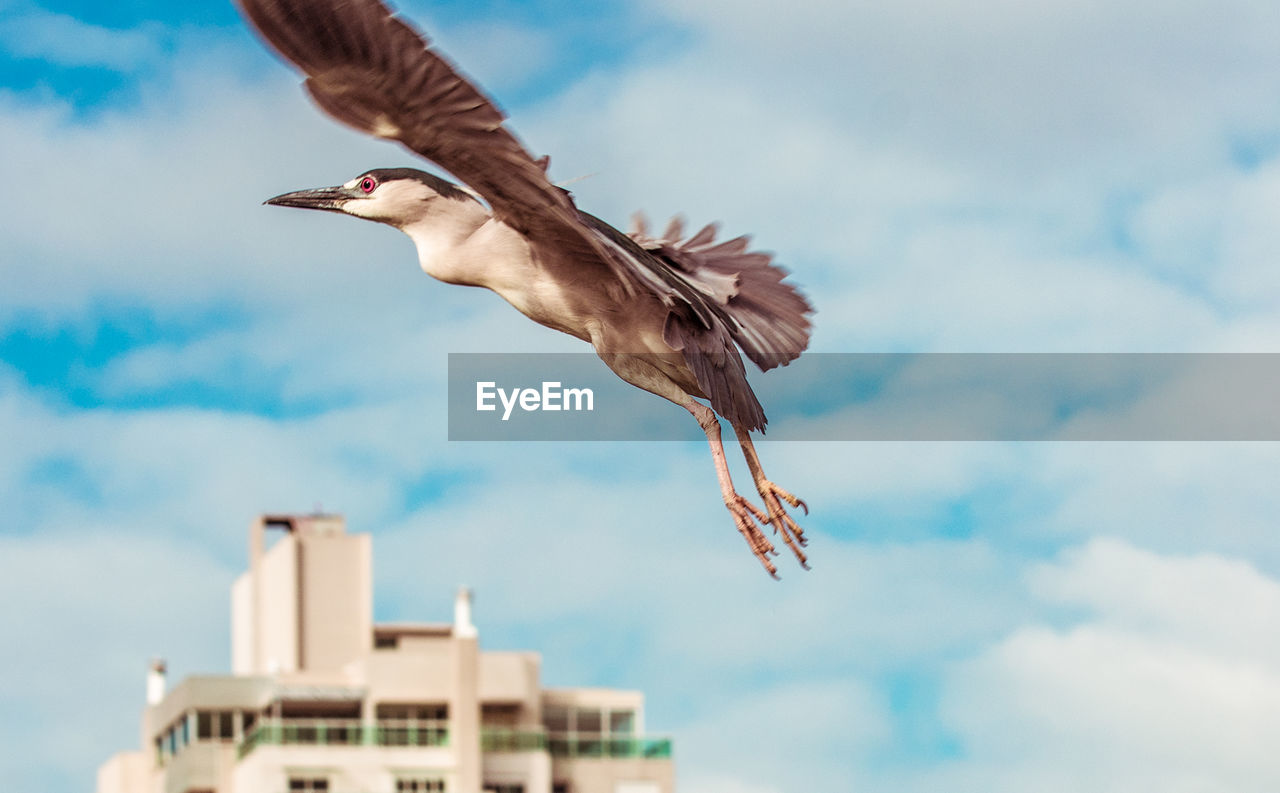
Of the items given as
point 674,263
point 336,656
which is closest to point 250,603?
point 336,656

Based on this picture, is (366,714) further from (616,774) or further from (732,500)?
(732,500)

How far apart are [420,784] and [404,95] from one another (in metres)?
79.0

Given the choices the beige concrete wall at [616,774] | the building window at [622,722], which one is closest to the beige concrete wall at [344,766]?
the beige concrete wall at [616,774]

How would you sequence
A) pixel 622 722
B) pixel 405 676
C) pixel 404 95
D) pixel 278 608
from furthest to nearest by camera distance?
1. pixel 278 608
2. pixel 622 722
3. pixel 405 676
4. pixel 404 95

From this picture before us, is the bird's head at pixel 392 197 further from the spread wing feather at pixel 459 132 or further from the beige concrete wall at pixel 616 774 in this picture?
the beige concrete wall at pixel 616 774

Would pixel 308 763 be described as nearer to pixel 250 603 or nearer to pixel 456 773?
pixel 456 773

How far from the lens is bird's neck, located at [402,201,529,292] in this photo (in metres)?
9.02

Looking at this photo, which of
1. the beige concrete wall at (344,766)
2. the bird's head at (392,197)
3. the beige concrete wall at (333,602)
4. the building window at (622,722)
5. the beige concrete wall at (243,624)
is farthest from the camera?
the beige concrete wall at (243,624)

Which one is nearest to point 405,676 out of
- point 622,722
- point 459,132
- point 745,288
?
point 622,722

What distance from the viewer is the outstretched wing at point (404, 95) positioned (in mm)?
8344

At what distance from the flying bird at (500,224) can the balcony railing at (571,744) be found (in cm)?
7803

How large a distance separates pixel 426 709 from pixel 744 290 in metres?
76.8

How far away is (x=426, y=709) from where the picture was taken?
8625cm

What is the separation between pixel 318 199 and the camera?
934cm
